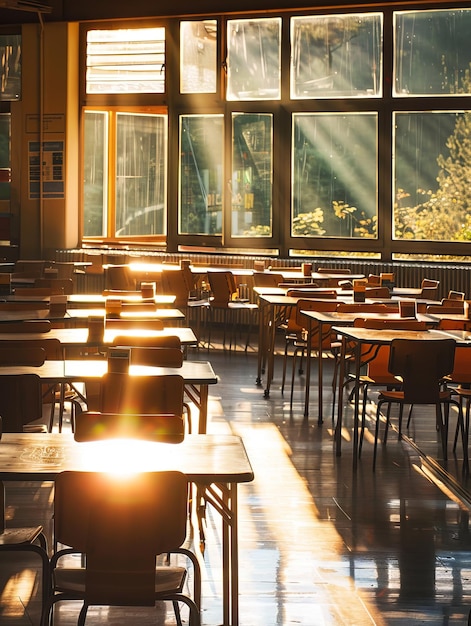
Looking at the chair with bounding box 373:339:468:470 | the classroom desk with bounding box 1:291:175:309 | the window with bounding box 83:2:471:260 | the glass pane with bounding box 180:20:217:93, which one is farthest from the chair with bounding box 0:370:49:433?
the glass pane with bounding box 180:20:217:93

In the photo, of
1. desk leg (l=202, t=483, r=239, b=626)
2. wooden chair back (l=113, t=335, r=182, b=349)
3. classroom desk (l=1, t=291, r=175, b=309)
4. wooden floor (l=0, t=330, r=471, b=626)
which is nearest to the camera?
desk leg (l=202, t=483, r=239, b=626)

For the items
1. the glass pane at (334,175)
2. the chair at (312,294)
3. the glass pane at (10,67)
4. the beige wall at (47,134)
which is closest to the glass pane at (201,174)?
the glass pane at (334,175)

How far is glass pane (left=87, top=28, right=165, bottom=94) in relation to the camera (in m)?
14.5

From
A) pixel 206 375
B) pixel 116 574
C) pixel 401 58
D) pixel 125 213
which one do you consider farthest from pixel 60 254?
pixel 116 574

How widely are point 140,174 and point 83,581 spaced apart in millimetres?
12402

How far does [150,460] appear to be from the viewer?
313 cm

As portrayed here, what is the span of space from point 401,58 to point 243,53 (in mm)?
2104

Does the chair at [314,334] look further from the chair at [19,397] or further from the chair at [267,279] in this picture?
the chair at [19,397]

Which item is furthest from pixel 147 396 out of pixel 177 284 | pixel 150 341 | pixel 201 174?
pixel 201 174

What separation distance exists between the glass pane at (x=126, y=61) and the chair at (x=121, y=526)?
40.0ft

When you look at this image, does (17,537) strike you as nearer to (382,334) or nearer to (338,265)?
(382,334)

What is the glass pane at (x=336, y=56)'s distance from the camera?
13.3 m

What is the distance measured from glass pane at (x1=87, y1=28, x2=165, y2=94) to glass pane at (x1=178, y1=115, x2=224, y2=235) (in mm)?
741

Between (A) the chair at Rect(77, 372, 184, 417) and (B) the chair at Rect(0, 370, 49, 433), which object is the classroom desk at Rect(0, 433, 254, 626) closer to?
(A) the chair at Rect(77, 372, 184, 417)
